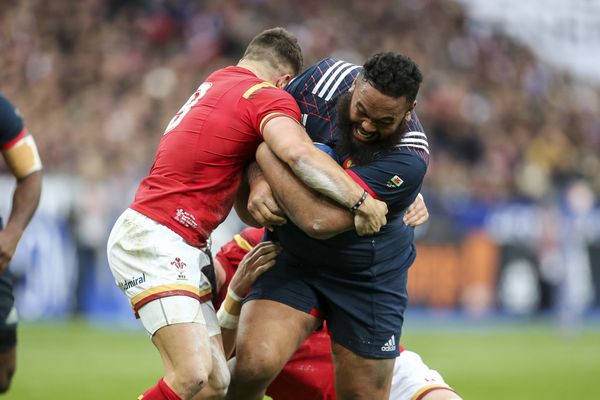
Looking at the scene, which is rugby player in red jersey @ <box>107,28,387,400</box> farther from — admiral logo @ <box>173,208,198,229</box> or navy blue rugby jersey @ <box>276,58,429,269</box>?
navy blue rugby jersey @ <box>276,58,429,269</box>

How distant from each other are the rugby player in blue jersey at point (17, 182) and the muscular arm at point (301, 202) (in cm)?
190

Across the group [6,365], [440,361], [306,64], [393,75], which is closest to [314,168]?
[393,75]

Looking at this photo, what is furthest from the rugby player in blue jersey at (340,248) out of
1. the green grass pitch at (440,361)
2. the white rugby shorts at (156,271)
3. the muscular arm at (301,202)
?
the green grass pitch at (440,361)

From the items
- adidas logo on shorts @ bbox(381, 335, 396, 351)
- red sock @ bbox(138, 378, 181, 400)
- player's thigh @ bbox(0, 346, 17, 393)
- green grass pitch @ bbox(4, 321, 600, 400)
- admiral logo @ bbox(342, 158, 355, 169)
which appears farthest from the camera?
green grass pitch @ bbox(4, 321, 600, 400)

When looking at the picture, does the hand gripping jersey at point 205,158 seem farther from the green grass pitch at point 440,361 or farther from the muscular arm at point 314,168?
the green grass pitch at point 440,361

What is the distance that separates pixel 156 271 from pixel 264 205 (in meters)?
0.69

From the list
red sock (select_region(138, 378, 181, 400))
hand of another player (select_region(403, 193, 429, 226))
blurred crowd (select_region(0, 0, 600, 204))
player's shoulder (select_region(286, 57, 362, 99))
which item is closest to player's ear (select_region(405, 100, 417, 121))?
player's shoulder (select_region(286, 57, 362, 99))

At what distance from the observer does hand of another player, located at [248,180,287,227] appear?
19.6 feet

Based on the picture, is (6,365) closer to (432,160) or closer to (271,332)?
(271,332)

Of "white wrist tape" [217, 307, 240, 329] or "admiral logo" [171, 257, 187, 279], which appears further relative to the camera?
"white wrist tape" [217, 307, 240, 329]

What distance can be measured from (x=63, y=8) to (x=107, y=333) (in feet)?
23.4

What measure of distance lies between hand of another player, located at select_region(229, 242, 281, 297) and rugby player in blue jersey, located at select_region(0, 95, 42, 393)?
4.74 feet

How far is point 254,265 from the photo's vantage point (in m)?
6.61

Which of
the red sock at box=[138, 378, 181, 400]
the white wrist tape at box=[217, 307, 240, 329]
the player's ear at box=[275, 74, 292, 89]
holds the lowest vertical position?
the red sock at box=[138, 378, 181, 400]
